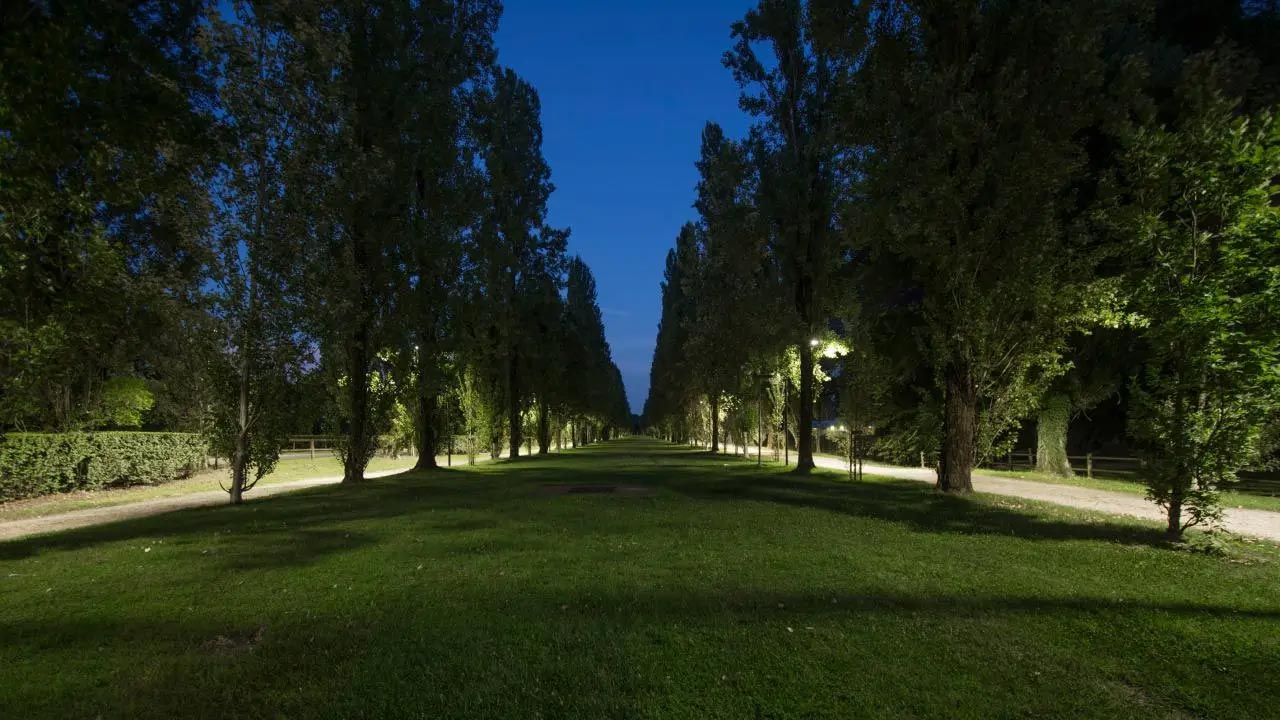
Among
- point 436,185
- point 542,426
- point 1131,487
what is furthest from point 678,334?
point 1131,487

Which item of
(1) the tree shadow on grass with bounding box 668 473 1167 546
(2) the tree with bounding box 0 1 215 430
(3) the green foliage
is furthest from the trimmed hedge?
(1) the tree shadow on grass with bounding box 668 473 1167 546

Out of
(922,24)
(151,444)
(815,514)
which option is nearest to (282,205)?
(151,444)

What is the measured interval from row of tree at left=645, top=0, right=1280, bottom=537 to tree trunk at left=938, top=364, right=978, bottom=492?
0.17 ft

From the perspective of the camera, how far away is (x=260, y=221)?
1358 cm

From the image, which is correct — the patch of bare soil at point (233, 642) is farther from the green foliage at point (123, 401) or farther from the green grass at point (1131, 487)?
the green foliage at point (123, 401)

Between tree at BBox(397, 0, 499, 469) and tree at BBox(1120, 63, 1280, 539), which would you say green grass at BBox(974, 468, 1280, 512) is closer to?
tree at BBox(1120, 63, 1280, 539)

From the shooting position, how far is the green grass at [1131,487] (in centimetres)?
1366

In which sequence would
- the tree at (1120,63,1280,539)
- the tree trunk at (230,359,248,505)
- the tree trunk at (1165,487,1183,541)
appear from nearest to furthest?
1. the tree at (1120,63,1280,539)
2. the tree trunk at (1165,487,1183,541)
3. the tree trunk at (230,359,248,505)

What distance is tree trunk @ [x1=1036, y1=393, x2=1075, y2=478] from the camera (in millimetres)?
22031

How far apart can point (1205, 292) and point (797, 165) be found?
1510cm

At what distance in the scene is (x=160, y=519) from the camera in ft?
37.5

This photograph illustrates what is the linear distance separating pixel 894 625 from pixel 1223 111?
9051 mm

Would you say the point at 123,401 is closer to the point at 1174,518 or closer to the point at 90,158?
the point at 90,158

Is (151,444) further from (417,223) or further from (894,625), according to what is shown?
(894,625)
